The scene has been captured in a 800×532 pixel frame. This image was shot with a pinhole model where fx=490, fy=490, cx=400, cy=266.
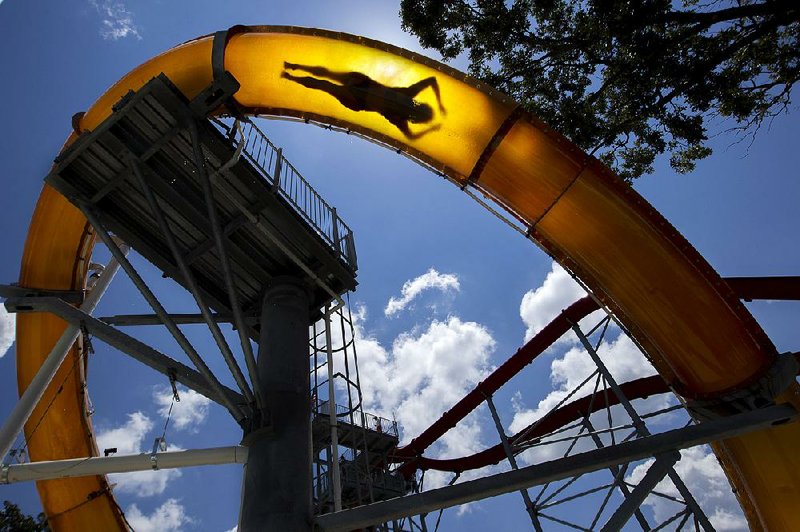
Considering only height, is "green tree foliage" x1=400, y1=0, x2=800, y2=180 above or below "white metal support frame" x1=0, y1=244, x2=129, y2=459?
above

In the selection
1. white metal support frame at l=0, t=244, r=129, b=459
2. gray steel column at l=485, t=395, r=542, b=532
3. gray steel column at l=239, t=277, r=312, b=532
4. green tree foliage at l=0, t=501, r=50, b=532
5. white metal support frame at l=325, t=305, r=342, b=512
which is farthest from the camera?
green tree foliage at l=0, t=501, r=50, b=532

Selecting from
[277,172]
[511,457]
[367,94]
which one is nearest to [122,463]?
[277,172]

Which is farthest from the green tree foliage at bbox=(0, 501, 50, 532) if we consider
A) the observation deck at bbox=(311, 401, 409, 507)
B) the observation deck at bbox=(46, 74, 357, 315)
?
the observation deck at bbox=(46, 74, 357, 315)

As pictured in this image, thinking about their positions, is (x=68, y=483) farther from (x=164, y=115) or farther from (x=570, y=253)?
(x=570, y=253)

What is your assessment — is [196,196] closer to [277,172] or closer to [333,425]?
[277,172]

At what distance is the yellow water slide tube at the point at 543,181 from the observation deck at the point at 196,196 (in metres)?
1.22

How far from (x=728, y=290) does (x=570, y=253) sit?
2.00m

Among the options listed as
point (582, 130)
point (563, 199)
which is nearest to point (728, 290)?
point (563, 199)

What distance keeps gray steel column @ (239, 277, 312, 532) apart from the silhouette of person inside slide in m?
3.10

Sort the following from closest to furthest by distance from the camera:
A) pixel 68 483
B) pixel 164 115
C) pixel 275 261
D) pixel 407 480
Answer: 1. pixel 164 115
2. pixel 275 261
3. pixel 68 483
4. pixel 407 480

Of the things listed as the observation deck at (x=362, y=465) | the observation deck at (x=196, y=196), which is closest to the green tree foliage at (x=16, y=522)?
the observation deck at (x=362, y=465)

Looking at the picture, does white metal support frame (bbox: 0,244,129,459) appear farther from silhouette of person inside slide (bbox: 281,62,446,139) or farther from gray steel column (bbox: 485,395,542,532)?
gray steel column (bbox: 485,395,542,532)

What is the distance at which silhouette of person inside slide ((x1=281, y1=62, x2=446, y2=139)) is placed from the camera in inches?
276

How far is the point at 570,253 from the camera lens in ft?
23.0
